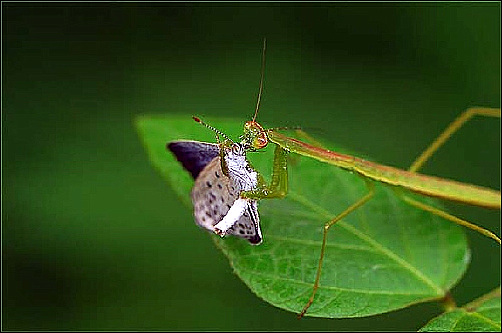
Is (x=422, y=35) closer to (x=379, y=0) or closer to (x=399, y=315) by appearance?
(x=379, y=0)

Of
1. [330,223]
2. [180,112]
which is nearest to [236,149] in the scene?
[330,223]

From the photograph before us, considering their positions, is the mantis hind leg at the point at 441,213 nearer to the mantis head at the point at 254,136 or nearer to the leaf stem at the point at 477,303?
the leaf stem at the point at 477,303

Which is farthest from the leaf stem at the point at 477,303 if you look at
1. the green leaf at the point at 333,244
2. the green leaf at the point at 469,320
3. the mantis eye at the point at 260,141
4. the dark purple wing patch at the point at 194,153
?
the dark purple wing patch at the point at 194,153

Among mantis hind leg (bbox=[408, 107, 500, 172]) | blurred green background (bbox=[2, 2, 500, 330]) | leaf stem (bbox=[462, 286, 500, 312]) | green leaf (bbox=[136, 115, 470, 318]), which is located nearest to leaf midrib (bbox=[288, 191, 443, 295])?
green leaf (bbox=[136, 115, 470, 318])

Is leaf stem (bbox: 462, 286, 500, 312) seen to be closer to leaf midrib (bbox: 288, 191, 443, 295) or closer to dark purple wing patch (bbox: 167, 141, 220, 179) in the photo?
leaf midrib (bbox: 288, 191, 443, 295)

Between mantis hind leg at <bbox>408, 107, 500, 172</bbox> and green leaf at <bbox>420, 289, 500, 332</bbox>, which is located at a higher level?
mantis hind leg at <bbox>408, 107, 500, 172</bbox>

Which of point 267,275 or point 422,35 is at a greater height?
point 422,35

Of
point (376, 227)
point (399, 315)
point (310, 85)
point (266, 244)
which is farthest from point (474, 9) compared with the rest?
point (266, 244)
